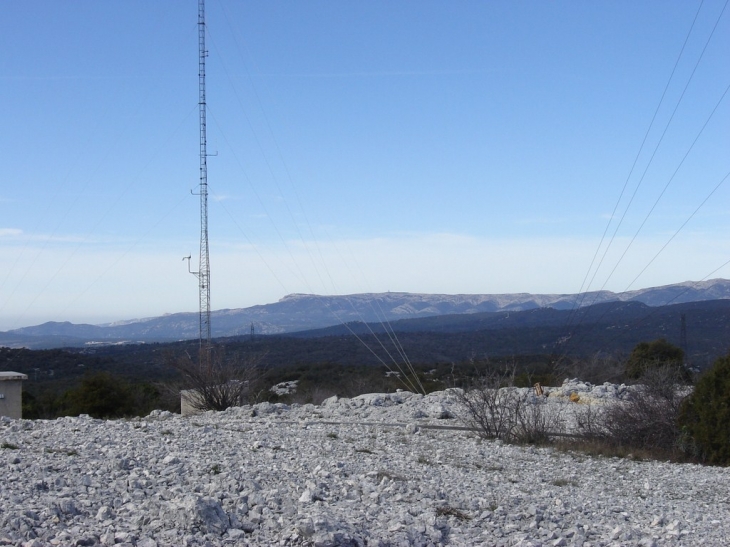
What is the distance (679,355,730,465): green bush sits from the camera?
1494cm

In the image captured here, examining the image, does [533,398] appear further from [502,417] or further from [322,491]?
[322,491]

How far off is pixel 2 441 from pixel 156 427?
143 inches

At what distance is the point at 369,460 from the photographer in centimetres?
1215

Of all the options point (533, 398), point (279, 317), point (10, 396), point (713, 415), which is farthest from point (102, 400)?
point (279, 317)

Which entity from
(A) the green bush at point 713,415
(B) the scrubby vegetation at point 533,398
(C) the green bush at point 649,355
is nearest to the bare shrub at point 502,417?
(B) the scrubby vegetation at point 533,398

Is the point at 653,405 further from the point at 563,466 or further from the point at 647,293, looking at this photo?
the point at 647,293

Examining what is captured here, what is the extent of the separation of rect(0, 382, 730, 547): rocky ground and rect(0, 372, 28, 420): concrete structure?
476 centimetres

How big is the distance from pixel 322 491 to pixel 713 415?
967 cm

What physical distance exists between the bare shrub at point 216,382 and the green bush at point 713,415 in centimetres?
1264

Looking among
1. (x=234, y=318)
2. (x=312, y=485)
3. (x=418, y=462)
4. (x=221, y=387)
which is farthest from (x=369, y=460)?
(x=234, y=318)

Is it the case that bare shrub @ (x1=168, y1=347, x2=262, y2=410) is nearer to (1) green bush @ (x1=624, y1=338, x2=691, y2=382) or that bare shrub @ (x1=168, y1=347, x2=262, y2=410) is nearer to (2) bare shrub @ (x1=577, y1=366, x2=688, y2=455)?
(2) bare shrub @ (x1=577, y1=366, x2=688, y2=455)

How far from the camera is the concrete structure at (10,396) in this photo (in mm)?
19344

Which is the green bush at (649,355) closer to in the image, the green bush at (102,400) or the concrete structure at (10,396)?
the green bush at (102,400)

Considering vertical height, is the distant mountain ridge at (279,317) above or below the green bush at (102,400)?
above
